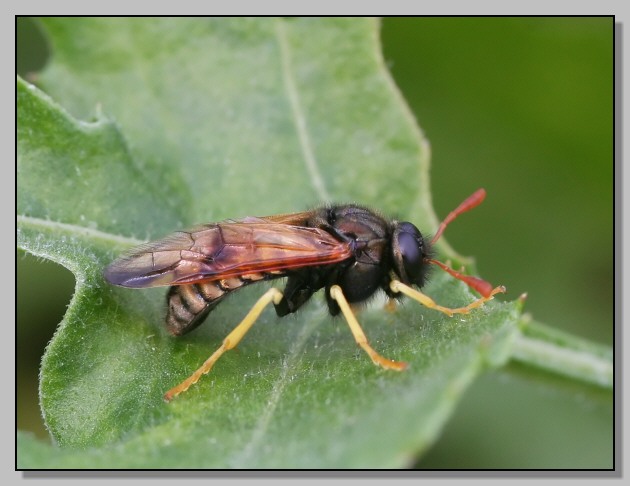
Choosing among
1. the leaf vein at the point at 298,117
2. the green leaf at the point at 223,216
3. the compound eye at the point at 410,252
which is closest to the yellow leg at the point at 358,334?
the green leaf at the point at 223,216

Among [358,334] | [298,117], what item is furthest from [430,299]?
[298,117]

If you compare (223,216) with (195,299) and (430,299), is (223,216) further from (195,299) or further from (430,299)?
(430,299)

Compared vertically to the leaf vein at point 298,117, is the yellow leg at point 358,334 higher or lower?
lower

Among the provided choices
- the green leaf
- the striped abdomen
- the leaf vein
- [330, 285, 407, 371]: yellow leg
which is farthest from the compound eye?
the leaf vein

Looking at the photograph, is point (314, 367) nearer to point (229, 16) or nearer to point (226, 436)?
point (226, 436)

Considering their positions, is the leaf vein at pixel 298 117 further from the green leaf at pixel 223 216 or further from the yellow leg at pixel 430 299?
the yellow leg at pixel 430 299

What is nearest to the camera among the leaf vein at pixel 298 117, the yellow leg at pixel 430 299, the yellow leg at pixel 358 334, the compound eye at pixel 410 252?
the yellow leg at pixel 358 334

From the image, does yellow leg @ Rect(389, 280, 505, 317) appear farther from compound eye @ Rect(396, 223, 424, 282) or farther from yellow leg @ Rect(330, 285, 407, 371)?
yellow leg @ Rect(330, 285, 407, 371)
